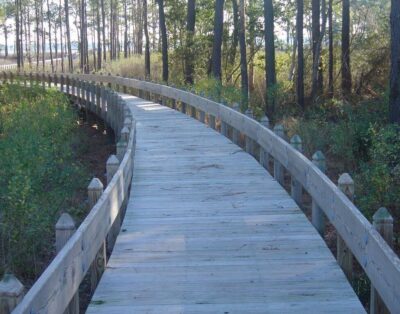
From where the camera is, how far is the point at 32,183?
31.4 ft

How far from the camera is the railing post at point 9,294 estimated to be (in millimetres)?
3117

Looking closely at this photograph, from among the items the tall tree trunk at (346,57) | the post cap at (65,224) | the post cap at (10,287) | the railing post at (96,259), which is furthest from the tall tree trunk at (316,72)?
the post cap at (10,287)

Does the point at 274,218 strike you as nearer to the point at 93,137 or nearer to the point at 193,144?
the point at 193,144

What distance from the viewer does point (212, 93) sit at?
65.4 feet

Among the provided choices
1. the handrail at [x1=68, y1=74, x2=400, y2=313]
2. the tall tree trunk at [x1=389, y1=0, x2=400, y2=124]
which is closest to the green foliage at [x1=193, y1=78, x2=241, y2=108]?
the tall tree trunk at [x1=389, y1=0, x2=400, y2=124]

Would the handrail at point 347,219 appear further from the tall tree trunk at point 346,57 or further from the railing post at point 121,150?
the tall tree trunk at point 346,57

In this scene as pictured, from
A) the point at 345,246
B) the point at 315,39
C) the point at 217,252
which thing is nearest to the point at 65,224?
the point at 217,252

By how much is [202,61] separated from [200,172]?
72.2 ft

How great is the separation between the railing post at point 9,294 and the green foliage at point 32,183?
4.17 m

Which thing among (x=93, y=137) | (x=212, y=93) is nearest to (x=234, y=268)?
(x=212, y=93)

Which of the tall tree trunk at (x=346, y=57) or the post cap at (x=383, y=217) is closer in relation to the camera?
the post cap at (x=383, y=217)

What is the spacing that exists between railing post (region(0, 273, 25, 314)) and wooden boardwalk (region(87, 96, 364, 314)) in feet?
5.93

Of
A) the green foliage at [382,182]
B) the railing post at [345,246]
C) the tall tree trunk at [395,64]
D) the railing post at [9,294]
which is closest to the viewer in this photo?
the railing post at [9,294]

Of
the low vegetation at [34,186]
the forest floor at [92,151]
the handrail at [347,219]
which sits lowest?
the forest floor at [92,151]
